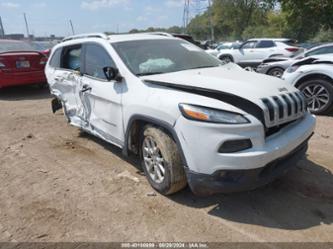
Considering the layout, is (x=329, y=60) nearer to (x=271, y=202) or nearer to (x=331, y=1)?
(x=271, y=202)

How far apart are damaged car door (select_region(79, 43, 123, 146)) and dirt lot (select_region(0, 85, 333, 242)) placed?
1.63 ft

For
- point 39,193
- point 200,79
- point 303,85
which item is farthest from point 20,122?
point 303,85

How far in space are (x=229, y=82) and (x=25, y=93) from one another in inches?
322

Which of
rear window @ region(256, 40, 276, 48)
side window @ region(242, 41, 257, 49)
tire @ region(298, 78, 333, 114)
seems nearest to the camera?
tire @ region(298, 78, 333, 114)

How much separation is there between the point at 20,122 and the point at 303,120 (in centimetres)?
548

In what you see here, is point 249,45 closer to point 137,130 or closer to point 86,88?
point 86,88

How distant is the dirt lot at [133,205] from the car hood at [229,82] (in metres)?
1.09

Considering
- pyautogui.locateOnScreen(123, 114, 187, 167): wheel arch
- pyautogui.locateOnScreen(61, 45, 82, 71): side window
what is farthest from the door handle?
pyautogui.locateOnScreen(123, 114, 187, 167): wheel arch

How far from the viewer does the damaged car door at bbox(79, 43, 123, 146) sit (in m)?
3.80

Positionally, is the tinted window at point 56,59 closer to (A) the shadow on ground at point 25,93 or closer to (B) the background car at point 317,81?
(A) the shadow on ground at point 25,93

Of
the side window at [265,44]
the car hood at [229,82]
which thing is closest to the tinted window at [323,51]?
the car hood at [229,82]

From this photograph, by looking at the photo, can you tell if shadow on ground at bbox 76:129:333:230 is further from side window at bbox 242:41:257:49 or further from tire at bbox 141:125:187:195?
side window at bbox 242:41:257:49

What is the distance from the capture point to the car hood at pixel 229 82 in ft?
9.61

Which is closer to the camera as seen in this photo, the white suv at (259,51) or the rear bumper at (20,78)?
the rear bumper at (20,78)
